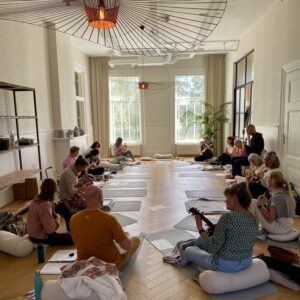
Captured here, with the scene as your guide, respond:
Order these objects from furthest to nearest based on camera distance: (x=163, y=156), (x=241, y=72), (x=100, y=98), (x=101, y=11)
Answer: (x=100, y=98) → (x=163, y=156) → (x=241, y=72) → (x=101, y=11)

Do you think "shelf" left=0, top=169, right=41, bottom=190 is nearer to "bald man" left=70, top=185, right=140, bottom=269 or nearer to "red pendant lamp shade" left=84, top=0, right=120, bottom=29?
"bald man" left=70, top=185, right=140, bottom=269

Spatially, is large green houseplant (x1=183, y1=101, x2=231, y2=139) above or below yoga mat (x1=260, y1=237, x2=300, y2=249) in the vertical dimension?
above

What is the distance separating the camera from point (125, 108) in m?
9.57

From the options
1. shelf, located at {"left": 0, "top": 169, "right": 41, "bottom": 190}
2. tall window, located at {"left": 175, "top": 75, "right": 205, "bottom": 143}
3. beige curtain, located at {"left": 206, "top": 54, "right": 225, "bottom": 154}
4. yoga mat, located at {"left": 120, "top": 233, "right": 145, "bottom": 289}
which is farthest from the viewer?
tall window, located at {"left": 175, "top": 75, "right": 205, "bottom": 143}

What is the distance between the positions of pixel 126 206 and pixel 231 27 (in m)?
4.89

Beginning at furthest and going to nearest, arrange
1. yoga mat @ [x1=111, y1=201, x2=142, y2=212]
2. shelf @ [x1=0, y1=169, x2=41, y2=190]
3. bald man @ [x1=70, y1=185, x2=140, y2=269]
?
yoga mat @ [x1=111, y1=201, x2=142, y2=212], shelf @ [x1=0, y1=169, x2=41, y2=190], bald man @ [x1=70, y1=185, x2=140, y2=269]

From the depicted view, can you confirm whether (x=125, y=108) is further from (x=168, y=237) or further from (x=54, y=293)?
(x=54, y=293)

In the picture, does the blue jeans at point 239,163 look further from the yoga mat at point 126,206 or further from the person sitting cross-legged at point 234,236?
the person sitting cross-legged at point 234,236

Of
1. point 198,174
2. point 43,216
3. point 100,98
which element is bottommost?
point 198,174

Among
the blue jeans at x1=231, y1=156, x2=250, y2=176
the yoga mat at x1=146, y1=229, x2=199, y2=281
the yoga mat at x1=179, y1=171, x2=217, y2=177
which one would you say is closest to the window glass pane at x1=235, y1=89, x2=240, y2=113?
the yoga mat at x1=179, y1=171, x2=217, y2=177

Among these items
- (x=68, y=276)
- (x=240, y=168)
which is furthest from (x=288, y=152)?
(x=68, y=276)

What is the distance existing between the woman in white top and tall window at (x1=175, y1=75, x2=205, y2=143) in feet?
21.4

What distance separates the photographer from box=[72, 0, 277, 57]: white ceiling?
5.19 meters

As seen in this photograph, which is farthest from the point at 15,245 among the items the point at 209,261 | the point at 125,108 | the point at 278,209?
the point at 125,108
